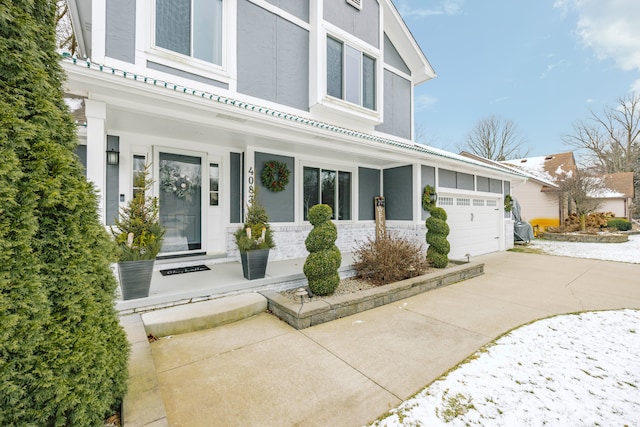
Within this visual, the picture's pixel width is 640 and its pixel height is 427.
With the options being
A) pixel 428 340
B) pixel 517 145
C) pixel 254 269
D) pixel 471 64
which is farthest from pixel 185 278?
pixel 471 64

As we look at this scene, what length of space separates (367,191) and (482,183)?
456cm

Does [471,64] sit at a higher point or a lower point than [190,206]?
higher

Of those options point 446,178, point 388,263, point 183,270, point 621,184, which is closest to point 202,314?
point 183,270

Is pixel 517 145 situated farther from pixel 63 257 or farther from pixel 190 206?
pixel 63 257

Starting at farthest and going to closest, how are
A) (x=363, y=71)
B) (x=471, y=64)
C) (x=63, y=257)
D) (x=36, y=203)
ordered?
(x=471, y=64) < (x=363, y=71) < (x=63, y=257) < (x=36, y=203)

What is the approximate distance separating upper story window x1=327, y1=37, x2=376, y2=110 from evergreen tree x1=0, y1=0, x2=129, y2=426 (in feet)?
20.7

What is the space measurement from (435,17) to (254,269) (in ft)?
95.1

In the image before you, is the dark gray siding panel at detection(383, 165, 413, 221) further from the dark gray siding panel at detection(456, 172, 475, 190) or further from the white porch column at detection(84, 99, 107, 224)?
the white porch column at detection(84, 99, 107, 224)

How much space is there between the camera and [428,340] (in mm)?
3238

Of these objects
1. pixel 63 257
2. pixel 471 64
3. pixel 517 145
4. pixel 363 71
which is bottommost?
pixel 63 257

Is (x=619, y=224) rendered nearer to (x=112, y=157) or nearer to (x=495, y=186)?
(x=495, y=186)

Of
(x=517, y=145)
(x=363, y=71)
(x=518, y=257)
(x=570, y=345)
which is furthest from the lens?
(x=517, y=145)

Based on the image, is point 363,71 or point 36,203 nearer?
point 36,203

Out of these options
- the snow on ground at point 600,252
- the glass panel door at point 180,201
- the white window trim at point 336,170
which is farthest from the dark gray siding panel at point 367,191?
the snow on ground at point 600,252
